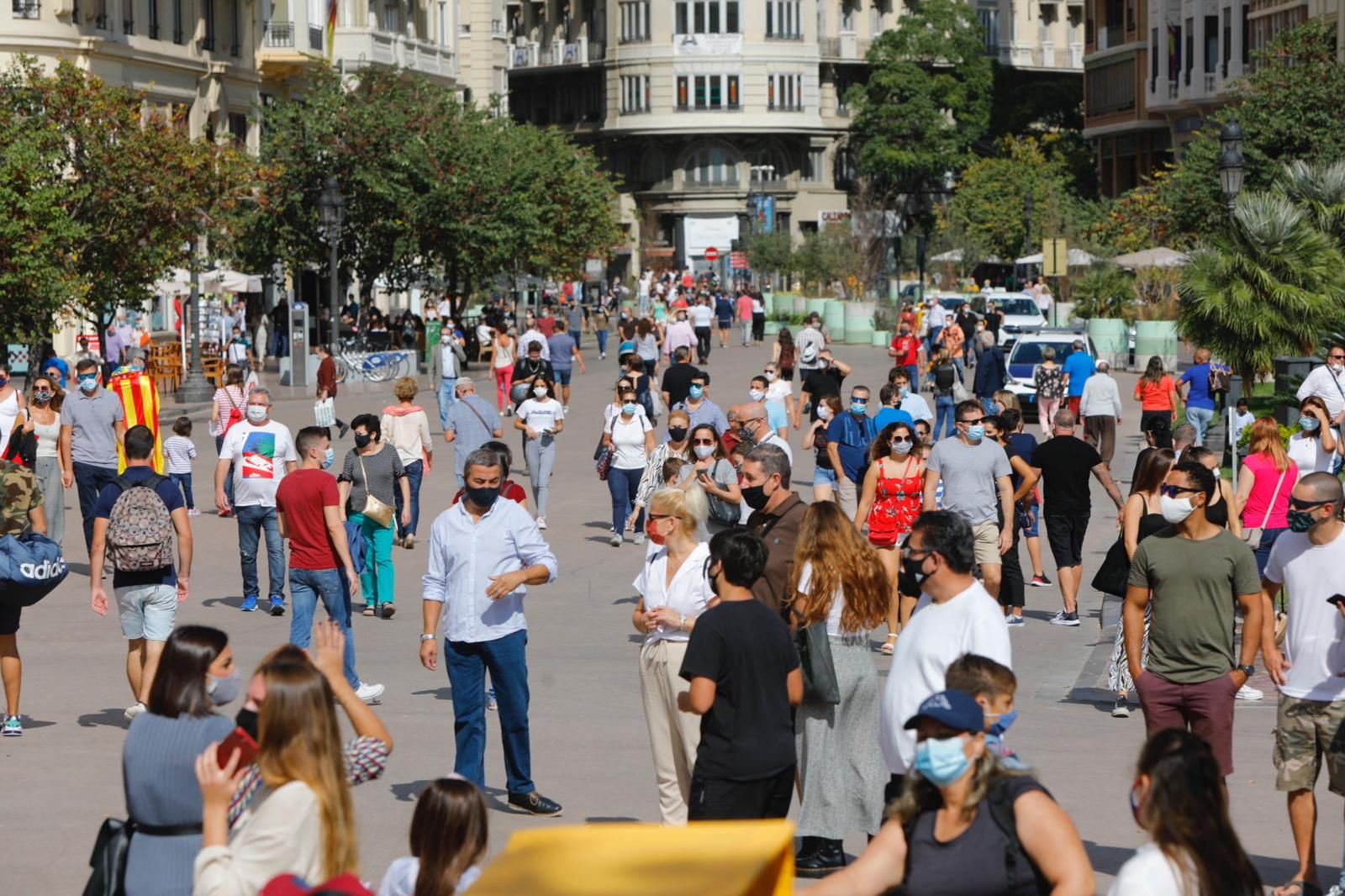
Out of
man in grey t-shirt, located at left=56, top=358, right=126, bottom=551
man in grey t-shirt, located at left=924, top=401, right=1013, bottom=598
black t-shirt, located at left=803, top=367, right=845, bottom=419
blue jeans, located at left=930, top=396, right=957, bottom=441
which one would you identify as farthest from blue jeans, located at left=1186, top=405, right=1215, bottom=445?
man in grey t-shirt, located at left=56, top=358, right=126, bottom=551

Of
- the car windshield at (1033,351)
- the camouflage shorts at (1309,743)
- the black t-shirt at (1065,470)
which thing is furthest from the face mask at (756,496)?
the car windshield at (1033,351)

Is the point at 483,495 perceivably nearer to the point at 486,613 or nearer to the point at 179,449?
the point at 486,613

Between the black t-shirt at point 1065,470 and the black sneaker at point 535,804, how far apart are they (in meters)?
6.83

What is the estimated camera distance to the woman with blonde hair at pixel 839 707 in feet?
27.5

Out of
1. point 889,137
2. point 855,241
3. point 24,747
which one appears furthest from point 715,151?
point 24,747

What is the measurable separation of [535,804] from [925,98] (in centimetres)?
8835

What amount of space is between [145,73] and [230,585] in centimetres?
3291

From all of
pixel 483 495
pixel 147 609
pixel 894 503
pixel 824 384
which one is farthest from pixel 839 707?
pixel 824 384

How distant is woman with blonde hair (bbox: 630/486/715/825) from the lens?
8703mm

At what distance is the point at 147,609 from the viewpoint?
465 inches

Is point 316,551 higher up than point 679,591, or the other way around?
point 679,591

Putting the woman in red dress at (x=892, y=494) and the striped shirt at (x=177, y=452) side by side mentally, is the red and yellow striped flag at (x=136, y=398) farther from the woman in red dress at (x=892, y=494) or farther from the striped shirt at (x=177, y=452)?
the woman in red dress at (x=892, y=494)

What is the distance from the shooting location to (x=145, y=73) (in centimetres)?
4788

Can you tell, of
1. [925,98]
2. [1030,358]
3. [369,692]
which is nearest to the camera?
[369,692]
